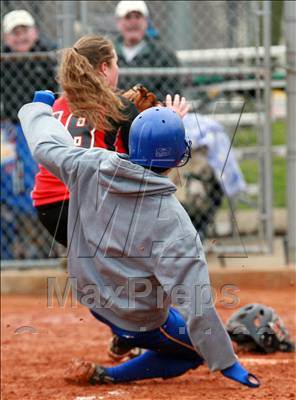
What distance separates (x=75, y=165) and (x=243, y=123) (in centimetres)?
584

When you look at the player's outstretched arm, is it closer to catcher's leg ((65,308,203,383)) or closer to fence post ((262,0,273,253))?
catcher's leg ((65,308,203,383))

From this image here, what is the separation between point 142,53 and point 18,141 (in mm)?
1315

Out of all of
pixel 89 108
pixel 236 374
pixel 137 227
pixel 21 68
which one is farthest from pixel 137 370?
pixel 21 68

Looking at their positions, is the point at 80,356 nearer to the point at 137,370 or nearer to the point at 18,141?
the point at 137,370

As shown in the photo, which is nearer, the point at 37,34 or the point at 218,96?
the point at 37,34

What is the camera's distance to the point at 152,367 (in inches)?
192

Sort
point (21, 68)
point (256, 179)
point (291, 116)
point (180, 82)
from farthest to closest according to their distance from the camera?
point (256, 179) < point (180, 82) < point (21, 68) < point (291, 116)

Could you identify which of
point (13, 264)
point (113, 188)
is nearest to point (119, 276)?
point (113, 188)

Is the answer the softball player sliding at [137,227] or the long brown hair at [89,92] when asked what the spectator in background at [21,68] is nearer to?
the long brown hair at [89,92]

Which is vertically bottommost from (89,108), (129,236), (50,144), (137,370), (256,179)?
(137,370)

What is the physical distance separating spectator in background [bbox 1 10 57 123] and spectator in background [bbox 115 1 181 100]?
0.60 metres

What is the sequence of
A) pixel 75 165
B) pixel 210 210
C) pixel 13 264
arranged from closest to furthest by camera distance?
pixel 75 165 → pixel 13 264 → pixel 210 210

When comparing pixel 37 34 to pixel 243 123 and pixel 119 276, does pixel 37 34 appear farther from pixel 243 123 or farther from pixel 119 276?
pixel 119 276

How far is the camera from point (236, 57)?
343 inches
